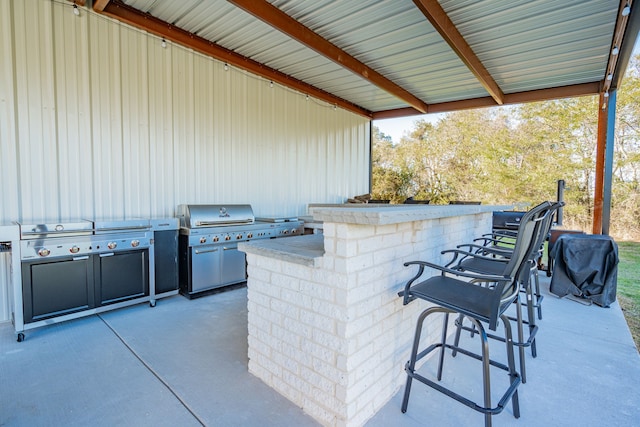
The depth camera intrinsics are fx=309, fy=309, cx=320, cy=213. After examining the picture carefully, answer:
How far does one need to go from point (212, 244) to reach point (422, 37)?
13.1 feet

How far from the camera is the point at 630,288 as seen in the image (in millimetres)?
4492

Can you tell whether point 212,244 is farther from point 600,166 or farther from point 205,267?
point 600,166

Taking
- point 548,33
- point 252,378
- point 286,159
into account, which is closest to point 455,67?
point 548,33

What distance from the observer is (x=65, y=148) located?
335cm

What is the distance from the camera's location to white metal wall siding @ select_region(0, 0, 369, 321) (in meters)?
3.08

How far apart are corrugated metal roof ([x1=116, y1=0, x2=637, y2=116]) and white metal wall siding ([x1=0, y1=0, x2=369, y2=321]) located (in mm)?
573

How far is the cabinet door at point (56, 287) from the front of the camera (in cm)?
271

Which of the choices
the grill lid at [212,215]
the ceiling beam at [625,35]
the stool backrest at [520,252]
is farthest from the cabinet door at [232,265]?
the ceiling beam at [625,35]

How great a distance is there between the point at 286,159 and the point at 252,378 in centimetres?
435

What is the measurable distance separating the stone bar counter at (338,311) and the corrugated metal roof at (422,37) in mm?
2904

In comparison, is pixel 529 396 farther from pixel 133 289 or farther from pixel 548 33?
pixel 548 33

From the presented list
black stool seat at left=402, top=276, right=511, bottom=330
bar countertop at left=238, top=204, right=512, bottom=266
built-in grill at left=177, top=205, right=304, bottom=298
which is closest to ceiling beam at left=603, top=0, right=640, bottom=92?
bar countertop at left=238, top=204, right=512, bottom=266

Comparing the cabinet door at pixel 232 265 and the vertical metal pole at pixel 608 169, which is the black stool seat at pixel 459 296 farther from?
the vertical metal pole at pixel 608 169

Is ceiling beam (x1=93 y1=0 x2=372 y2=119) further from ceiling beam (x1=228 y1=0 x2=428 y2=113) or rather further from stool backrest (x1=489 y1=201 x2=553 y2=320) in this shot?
stool backrest (x1=489 y1=201 x2=553 y2=320)
